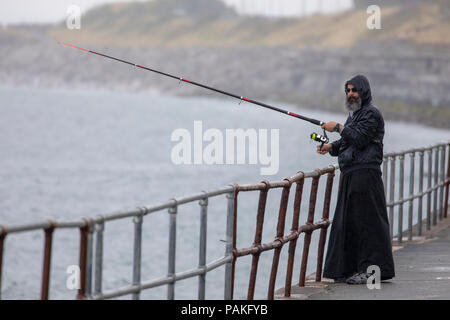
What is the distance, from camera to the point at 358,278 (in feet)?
24.3

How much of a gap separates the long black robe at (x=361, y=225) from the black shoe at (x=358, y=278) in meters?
0.05

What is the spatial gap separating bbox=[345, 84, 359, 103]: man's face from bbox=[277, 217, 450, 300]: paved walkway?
1.39 meters

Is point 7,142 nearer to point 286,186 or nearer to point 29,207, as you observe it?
point 29,207

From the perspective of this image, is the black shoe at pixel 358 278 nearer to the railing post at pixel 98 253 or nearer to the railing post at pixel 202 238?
the railing post at pixel 202 238

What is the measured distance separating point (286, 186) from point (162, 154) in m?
114

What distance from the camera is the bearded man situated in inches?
276

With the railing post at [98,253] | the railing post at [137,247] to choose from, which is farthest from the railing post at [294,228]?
the railing post at [98,253]

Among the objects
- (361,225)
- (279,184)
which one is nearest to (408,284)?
(361,225)

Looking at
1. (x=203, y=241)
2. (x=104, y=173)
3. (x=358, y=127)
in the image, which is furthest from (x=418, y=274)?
(x=104, y=173)

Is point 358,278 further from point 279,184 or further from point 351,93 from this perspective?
point 351,93

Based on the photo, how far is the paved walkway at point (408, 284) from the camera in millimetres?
7062

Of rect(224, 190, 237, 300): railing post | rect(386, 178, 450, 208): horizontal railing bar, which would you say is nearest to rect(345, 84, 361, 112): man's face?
rect(224, 190, 237, 300): railing post

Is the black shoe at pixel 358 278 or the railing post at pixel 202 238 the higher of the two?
the railing post at pixel 202 238

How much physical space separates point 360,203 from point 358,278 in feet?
1.95
